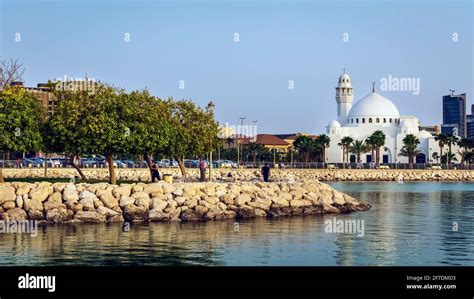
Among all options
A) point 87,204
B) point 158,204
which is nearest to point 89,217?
point 87,204

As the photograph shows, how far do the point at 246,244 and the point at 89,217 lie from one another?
9.01 m

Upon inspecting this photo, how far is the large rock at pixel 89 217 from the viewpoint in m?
33.1

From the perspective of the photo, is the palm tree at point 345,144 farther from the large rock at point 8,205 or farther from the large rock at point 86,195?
the large rock at point 8,205

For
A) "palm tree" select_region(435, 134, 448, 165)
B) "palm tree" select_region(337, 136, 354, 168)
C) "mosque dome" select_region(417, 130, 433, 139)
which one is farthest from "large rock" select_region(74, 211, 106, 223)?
"mosque dome" select_region(417, 130, 433, 139)

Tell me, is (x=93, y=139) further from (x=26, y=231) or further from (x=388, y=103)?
(x=388, y=103)

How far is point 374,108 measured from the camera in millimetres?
149625

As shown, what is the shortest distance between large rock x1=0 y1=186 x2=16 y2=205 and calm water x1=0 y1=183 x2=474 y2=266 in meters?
2.77

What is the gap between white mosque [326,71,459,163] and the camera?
458ft

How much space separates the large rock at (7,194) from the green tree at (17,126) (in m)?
7.54

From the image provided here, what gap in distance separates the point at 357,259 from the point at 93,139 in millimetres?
19948

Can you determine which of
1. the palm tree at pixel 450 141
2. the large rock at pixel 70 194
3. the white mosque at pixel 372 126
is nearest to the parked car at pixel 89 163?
the large rock at pixel 70 194

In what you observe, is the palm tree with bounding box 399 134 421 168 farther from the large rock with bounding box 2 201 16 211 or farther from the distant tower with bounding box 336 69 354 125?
the large rock with bounding box 2 201 16 211

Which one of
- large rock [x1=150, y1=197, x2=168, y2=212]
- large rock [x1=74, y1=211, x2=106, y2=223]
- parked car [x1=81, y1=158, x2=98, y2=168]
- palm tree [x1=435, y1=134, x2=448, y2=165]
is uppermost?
palm tree [x1=435, y1=134, x2=448, y2=165]

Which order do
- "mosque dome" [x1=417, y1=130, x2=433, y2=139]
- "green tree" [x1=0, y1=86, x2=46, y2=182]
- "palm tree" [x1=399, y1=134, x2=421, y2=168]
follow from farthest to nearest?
"mosque dome" [x1=417, y1=130, x2=433, y2=139], "palm tree" [x1=399, y1=134, x2=421, y2=168], "green tree" [x1=0, y1=86, x2=46, y2=182]
